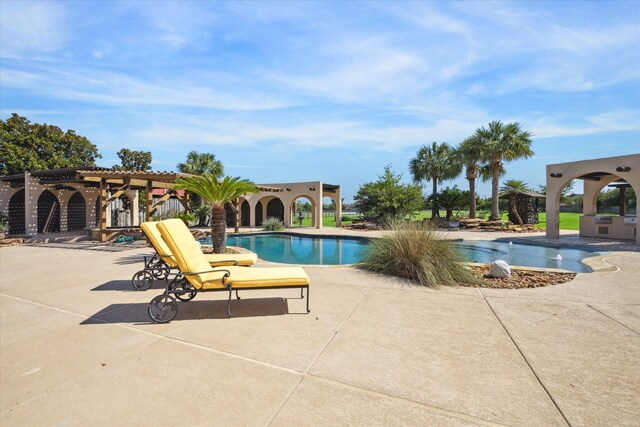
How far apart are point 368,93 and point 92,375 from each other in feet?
41.0

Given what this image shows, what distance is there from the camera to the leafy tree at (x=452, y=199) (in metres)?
28.2

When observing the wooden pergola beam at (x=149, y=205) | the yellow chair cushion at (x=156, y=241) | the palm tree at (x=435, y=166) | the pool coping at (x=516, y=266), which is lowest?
the pool coping at (x=516, y=266)

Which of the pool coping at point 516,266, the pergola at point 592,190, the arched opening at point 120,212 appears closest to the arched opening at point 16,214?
the arched opening at point 120,212

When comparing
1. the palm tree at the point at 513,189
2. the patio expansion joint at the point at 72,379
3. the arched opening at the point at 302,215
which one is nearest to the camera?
the patio expansion joint at the point at 72,379

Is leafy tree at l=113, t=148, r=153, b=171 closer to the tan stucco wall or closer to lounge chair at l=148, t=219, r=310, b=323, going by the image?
the tan stucco wall

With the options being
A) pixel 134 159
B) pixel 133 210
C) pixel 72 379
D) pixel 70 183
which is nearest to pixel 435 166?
pixel 133 210

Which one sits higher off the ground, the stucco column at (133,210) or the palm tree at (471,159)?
the palm tree at (471,159)

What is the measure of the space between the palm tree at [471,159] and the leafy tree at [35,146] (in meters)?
33.0

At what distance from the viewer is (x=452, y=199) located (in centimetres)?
2819

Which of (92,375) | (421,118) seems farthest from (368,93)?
(92,375)

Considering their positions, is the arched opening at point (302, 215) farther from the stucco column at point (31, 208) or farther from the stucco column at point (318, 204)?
the stucco column at point (31, 208)

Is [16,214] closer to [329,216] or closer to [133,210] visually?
[133,210]

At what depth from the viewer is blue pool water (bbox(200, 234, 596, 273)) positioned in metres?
10.4

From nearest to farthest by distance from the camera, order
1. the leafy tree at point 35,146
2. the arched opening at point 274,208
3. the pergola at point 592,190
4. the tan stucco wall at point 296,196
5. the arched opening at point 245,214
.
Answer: the pergola at point 592,190 < the leafy tree at point 35,146 < the tan stucco wall at point 296,196 < the arched opening at point 245,214 < the arched opening at point 274,208
